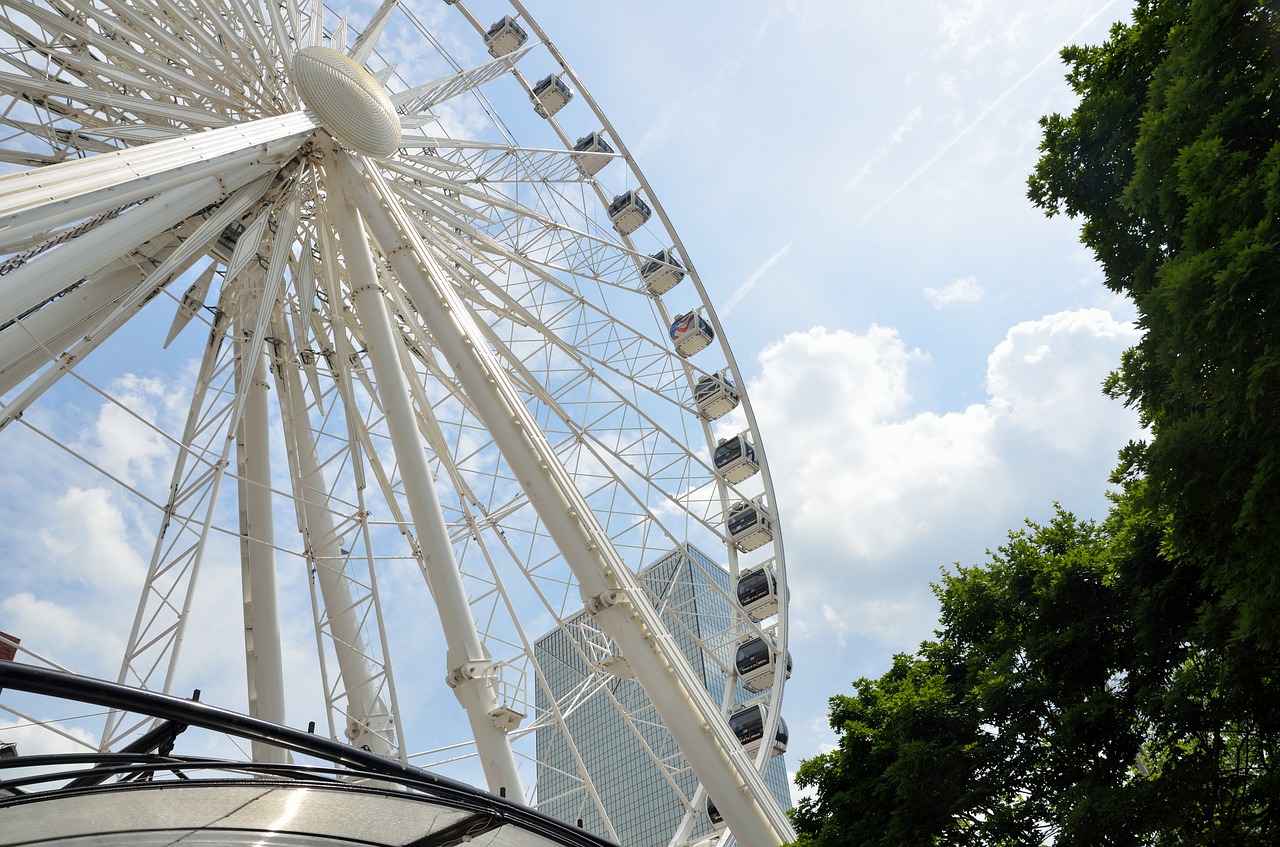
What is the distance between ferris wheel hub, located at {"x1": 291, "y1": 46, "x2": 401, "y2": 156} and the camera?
56.2 ft

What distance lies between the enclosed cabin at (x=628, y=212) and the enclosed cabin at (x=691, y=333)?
2.79 meters

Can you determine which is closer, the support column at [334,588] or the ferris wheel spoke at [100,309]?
the ferris wheel spoke at [100,309]

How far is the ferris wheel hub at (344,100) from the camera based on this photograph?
17.1m

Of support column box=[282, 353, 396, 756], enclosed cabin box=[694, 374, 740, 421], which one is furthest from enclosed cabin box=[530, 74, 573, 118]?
support column box=[282, 353, 396, 756]

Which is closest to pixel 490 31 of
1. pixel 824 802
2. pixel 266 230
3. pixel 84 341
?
pixel 266 230

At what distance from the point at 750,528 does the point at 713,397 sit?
3.46 metres

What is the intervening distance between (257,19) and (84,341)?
693 cm

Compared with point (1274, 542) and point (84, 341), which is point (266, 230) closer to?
point (84, 341)

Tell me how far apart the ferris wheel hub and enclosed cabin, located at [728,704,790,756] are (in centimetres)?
1233

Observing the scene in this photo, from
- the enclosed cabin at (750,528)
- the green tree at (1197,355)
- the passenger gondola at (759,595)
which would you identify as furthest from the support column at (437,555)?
the enclosed cabin at (750,528)

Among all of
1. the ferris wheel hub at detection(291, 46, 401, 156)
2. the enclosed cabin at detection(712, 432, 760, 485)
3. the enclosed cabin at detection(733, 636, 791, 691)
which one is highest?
the ferris wheel hub at detection(291, 46, 401, 156)

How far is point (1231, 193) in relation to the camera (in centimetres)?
780

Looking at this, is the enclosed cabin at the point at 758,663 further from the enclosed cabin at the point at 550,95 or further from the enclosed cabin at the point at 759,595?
the enclosed cabin at the point at 550,95

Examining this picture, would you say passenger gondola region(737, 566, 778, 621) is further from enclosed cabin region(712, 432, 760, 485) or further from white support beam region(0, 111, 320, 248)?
white support beam region(0, 111, 320, 248)
